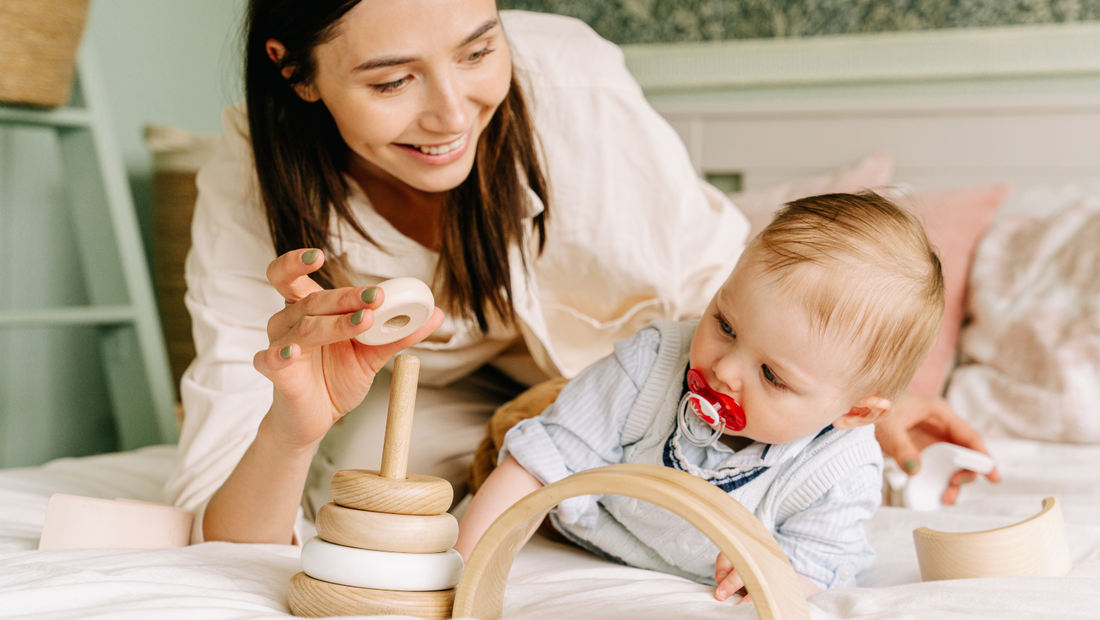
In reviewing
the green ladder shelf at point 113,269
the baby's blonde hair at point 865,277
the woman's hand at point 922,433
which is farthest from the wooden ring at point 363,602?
the green ladder shelf at point 113,269

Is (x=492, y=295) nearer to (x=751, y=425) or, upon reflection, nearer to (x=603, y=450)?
(x=603, y=450)

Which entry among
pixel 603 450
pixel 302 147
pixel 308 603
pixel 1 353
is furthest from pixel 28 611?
pixel 1 353

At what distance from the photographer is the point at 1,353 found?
179 centimetres

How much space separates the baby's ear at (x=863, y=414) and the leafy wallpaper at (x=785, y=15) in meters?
1.63

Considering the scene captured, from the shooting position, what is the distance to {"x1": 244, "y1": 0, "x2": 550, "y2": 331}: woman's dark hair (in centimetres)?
110

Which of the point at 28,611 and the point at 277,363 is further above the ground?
the point at 277,363

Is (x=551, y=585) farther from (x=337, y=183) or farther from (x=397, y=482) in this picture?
(x=337, y=183)

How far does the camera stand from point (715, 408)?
805 mm

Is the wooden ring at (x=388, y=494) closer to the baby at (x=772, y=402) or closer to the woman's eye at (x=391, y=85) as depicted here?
the baby at (x=772, y=402)

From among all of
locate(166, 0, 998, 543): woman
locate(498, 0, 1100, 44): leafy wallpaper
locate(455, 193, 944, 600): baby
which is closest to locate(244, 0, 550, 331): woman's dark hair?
locate(166, 0, 998, 543): woman

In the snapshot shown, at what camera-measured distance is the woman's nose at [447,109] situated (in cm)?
97

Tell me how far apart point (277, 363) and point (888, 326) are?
55 centimetres

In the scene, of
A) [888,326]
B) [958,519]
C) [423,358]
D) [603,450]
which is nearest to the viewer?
[888,326]

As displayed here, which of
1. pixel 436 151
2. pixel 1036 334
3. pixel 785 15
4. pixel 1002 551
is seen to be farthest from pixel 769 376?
pixel 785 15
